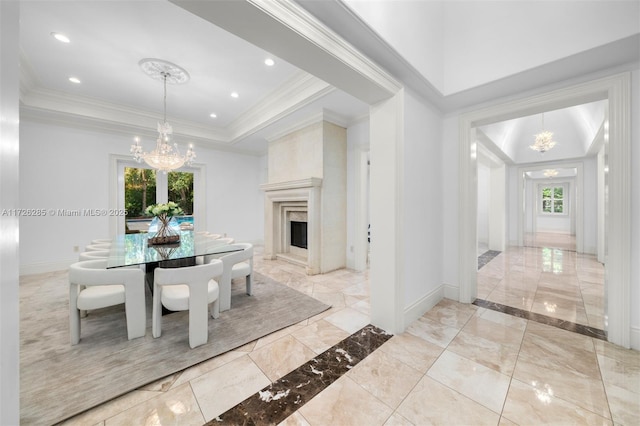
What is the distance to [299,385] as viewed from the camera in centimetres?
146

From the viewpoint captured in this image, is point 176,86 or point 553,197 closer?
point 176,86

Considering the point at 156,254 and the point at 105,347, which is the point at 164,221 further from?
the point at 105,347

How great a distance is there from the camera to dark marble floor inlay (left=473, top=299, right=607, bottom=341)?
2.01 metres

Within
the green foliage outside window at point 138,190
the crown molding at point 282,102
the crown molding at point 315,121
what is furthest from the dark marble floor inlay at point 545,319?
the green foliage outside window at point 138,190

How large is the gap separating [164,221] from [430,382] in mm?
3411

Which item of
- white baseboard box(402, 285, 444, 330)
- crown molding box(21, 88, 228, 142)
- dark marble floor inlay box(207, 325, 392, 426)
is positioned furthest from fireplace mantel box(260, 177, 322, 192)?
dark marble floor inlay box(207, 325, 392, 426)

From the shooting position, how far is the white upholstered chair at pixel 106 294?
5.94 ft

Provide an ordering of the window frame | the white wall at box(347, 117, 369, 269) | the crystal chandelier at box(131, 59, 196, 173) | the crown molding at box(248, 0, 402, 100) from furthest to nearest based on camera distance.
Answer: the window frame
the white wall at box(347, 117, 369, 269)
the crystal chandelier at box(131, 59, 196, 173)
the crown molding at box(248, 0, 402, 100)

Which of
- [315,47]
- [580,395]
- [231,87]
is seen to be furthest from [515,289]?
[231,87]

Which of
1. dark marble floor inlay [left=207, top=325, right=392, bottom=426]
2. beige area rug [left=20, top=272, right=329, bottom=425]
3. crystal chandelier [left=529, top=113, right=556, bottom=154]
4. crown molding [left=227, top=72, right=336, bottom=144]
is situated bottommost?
dark marble floor inlay [left=207, top=325, right=392, bottom=426]

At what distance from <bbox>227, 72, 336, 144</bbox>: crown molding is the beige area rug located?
278cm

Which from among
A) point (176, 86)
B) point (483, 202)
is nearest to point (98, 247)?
point (176, 86)

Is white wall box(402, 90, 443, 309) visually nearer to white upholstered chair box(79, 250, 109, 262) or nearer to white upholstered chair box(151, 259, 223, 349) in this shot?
white upholstered chair box(151, 259, 223, 349)

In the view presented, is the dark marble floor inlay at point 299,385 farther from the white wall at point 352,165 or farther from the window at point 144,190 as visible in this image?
the window at point 144,190
